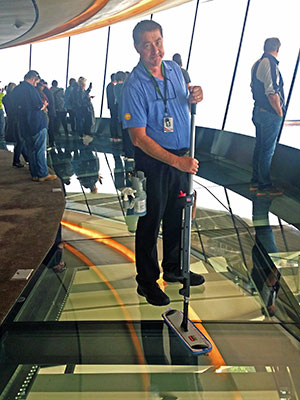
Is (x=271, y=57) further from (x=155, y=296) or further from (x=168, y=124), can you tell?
(x=155, y=296)

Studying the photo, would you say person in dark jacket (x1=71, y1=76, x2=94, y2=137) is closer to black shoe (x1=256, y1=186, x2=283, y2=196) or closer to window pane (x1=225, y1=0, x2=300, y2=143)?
window pane (x1=225, y1=0, x2=300, y2=143)

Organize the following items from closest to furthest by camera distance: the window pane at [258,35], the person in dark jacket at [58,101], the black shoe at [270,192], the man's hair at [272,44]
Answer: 1. the man's hair at [272,44]
2. the black shoe at [270,192]
3. the window pane at [258,35]
4. the person in dark jacket at [58,101]

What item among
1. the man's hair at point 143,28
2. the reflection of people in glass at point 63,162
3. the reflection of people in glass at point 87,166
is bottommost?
the reflection of people in glass at point 63,162

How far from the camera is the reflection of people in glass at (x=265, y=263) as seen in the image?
2.36m

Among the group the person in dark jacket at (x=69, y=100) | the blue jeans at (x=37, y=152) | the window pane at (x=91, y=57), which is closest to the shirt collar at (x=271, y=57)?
the blue jeans at (x=37, y=152)

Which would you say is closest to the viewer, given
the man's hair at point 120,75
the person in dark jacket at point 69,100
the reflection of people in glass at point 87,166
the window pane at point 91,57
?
the reflection of people in glass at point 87,166

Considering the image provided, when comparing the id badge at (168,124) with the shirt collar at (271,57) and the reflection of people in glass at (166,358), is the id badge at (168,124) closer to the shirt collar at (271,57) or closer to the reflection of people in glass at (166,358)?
the reflection of people in glass at (166,358)

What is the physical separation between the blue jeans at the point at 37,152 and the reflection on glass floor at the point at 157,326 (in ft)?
7.03

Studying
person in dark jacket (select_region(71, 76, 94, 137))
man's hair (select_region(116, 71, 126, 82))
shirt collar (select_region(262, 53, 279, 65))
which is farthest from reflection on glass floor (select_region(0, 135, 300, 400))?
person in dark jacket (select_region(71, 76, 94, 137))

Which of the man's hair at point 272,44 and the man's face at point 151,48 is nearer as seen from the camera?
the man's face at point 151,48

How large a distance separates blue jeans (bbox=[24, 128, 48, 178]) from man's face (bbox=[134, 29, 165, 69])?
11.6 ft

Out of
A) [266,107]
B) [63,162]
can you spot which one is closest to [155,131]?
[266,107]

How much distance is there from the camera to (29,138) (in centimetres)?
529

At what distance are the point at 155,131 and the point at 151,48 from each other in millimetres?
422
